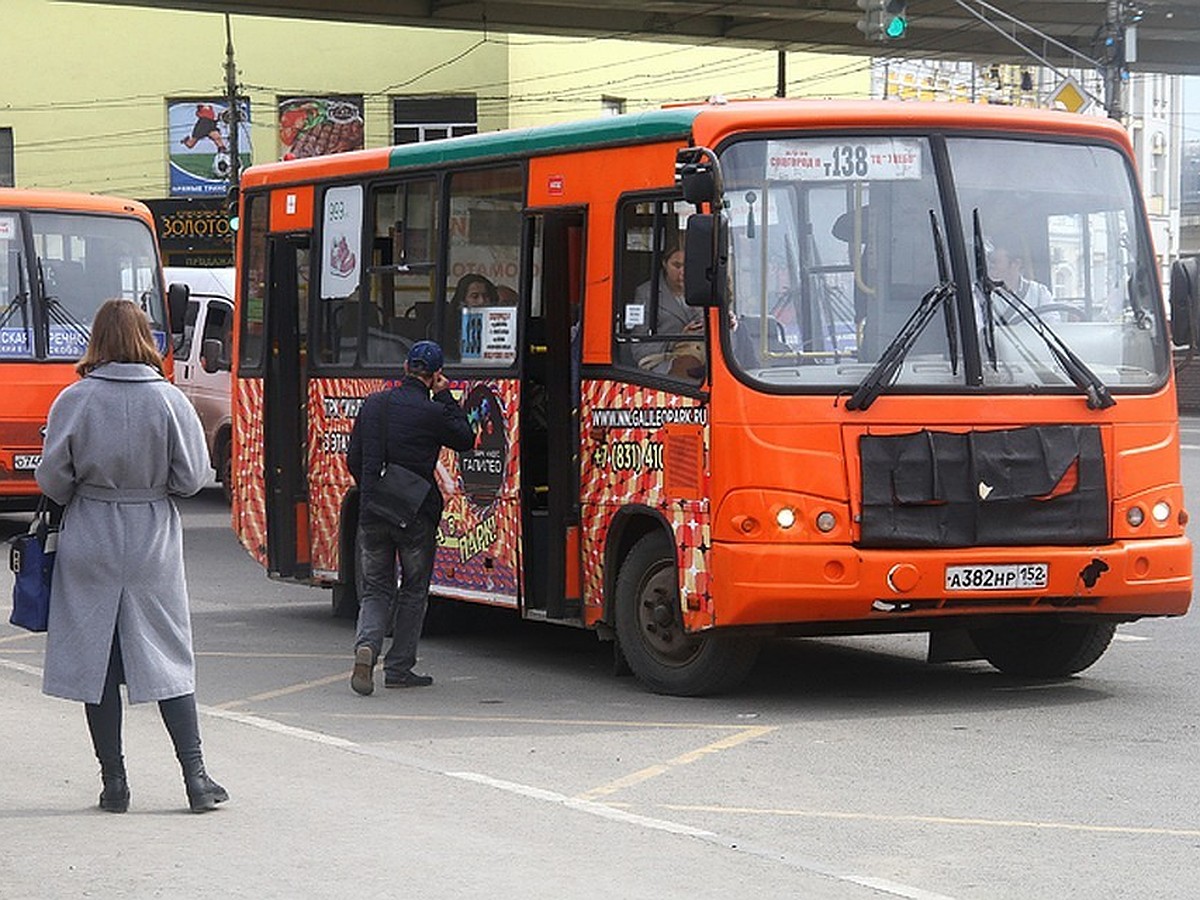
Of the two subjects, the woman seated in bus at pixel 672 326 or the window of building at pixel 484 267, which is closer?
the woman seated in bus at pixel 672 326

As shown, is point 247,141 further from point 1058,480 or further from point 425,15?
point 1058,480

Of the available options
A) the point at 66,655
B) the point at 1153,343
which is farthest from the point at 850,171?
the point at 66,655

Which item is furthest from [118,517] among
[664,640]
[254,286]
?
[254,286]

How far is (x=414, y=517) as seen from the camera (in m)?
12.0

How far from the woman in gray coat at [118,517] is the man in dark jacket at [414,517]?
3605 mm

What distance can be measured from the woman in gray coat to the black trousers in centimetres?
1

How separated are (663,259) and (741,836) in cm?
419

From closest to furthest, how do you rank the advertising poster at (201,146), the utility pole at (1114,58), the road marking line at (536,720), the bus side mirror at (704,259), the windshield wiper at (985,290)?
the road marking line at (536,720), the bus side mirror at (704,259), the windshield wiper at (985,290), the utility pole at (1114,58), the advertising poster at (201,146)

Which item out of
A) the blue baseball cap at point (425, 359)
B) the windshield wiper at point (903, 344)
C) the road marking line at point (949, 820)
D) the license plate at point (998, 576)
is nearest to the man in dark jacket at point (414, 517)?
the blue baseball cap at point (425, 359)

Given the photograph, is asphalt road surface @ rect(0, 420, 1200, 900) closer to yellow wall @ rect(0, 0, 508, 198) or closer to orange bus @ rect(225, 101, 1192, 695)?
orange bus @ rect(225, 101, 1192, 695)

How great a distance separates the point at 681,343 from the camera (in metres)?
11.4

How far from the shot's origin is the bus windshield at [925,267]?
1116 cm

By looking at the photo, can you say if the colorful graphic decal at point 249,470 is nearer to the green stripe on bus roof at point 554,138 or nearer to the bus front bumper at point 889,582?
the green stripe on bus roof at point 554,138

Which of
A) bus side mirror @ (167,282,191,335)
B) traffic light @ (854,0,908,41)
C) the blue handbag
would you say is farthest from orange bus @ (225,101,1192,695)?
traffic light @ (854,0,908,41)
